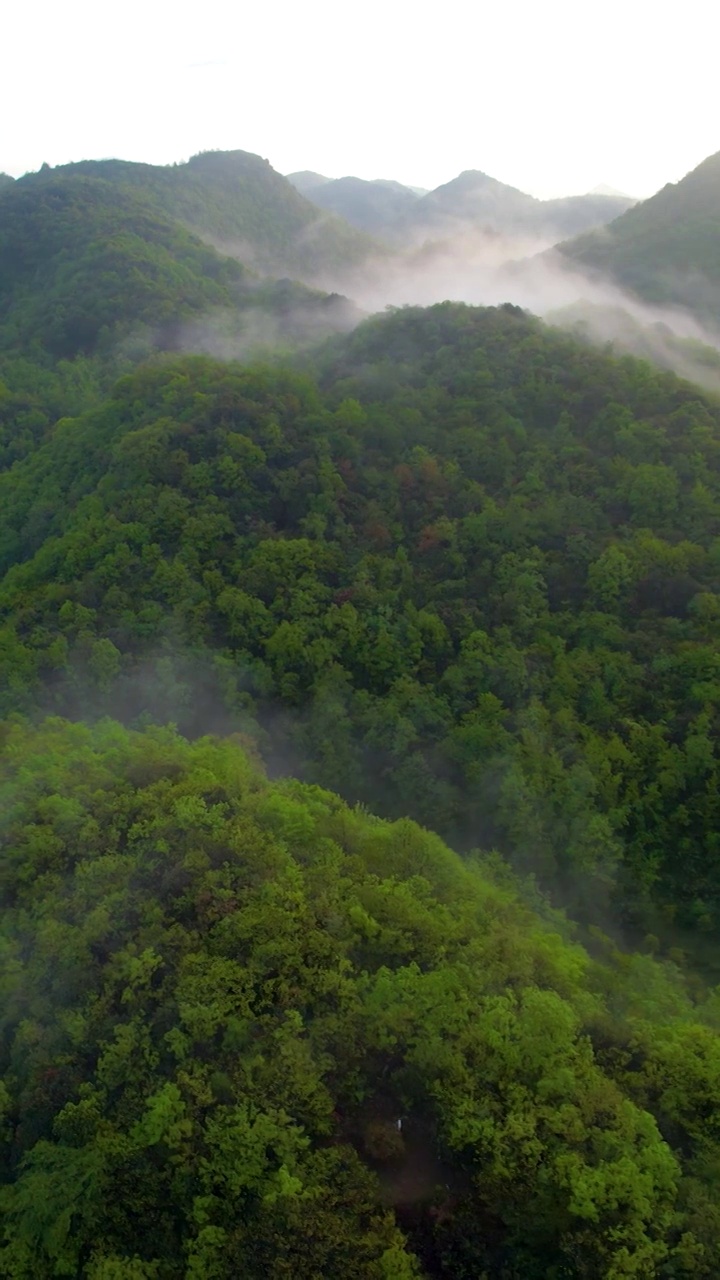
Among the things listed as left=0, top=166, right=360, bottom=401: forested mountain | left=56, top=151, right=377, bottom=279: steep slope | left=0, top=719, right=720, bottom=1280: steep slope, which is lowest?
left=0, top=719, right=720, bottom=1280: steep slope

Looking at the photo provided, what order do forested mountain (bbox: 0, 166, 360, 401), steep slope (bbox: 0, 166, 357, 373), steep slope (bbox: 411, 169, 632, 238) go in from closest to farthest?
forested mountain (bbox: 0, 166, 360, 401) → steep slope (bbox: 0, 166, 357, 373) → steep slope (bbox: 411, 169, 632, 238)

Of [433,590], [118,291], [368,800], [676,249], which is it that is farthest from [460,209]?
[368,800]

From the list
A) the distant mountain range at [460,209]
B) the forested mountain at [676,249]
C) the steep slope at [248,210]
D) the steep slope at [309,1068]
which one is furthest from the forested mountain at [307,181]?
the steep slope at [309,1068]

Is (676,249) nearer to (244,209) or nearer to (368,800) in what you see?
(368,800)

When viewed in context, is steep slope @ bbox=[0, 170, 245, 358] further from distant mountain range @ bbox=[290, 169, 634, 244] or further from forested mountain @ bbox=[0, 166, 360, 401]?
distant mountain range @ bbox=[290, 169, 634, 244]

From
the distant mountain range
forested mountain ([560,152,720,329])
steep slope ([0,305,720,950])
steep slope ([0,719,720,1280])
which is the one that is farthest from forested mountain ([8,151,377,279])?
steep slope ([0,719,720,1280])

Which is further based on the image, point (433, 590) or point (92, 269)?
point (92, 269)

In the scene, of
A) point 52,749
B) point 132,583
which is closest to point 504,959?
point 52,749

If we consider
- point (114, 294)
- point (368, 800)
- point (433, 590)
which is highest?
point (114, 294)
